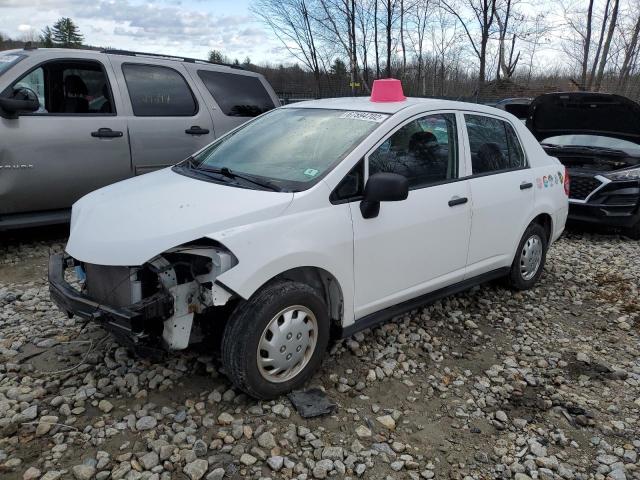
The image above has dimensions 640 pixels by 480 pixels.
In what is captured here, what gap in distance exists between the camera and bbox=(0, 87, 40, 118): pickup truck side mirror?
190 inches

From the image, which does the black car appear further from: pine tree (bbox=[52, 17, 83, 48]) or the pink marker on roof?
pine tree (bbox=[52, 17, 83, 48])

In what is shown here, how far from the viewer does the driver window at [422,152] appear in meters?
3.46

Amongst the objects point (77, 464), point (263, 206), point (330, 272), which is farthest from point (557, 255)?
point (77, 464)

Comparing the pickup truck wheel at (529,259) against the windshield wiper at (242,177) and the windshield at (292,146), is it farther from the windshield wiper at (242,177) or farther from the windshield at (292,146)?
the windshield wiper at (242,177)

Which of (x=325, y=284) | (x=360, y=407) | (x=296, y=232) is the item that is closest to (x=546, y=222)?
(x=325, y=284)

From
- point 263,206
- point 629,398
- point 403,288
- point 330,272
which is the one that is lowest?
point 629,398

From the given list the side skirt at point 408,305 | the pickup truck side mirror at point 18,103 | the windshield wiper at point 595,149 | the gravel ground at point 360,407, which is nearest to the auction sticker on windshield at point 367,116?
the side skirt at point 408,305

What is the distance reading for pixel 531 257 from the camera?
4875 millimetres

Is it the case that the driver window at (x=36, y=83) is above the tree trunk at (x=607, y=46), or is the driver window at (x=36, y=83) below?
below

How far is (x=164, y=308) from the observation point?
2672mm

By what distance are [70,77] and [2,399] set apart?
3.68 metres

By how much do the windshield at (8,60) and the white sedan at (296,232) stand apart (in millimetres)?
2521

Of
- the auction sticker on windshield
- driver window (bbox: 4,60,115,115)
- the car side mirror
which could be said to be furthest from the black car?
driver window (bbox: 4,60,115,115)

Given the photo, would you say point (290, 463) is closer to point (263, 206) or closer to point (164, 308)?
point (164, 308)
